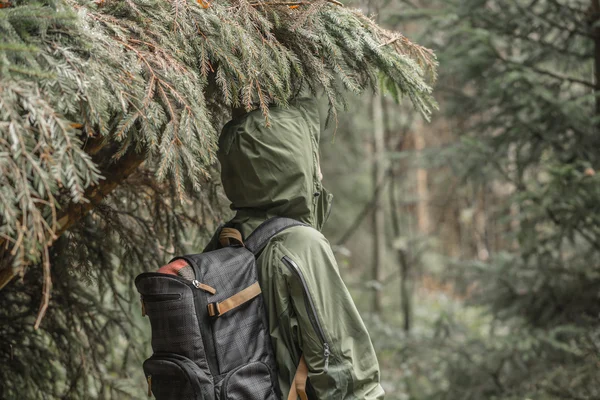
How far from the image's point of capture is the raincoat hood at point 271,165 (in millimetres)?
A: 2318

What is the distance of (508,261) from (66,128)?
19.0ft

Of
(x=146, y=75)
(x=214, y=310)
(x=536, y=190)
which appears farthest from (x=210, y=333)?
(x=536, y=190)

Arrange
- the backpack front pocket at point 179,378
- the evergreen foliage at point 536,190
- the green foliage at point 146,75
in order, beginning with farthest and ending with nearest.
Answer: the evergreen foliage at point 536,190
the backpack front pocket at point 179,378
the green foliage at point 146,75

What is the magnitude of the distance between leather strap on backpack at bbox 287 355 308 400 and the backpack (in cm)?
7

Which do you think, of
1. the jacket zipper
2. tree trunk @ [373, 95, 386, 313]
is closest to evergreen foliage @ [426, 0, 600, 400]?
tree trunk @ [373, 95, 386, 313]

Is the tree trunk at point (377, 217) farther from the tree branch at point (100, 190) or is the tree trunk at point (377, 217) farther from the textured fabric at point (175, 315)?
the textured fabric at point (175, 315)

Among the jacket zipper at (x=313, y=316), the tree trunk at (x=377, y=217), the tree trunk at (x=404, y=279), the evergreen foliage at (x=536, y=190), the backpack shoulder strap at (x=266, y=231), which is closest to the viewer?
the jacket zipper at (x=313, y=316)

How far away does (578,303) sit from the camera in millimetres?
6078

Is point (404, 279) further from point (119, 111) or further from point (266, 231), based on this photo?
point (119, 111)

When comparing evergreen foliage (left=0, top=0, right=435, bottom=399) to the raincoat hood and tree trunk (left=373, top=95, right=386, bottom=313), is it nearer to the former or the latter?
the raincoat hood

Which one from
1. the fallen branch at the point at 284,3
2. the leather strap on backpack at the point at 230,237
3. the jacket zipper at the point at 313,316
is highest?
the fallen branch at the point at 284,3

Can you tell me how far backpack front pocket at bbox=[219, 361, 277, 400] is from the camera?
202 cm

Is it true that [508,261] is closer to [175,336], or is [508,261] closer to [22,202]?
[175,336]

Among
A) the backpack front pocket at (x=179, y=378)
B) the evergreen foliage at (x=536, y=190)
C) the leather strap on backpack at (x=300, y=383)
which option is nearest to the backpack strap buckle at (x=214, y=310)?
the backpack front pocket at (x=179, y=378)
